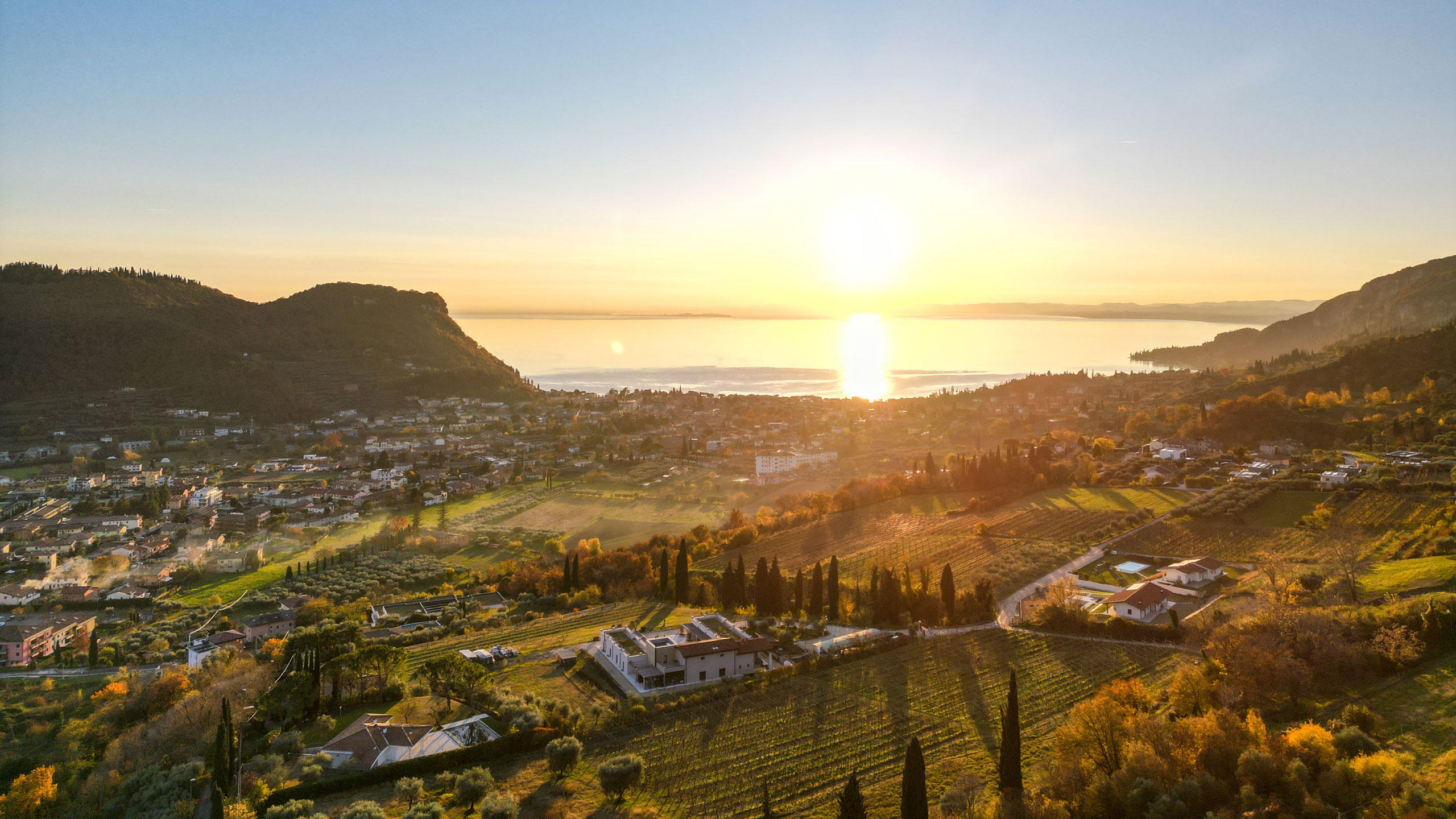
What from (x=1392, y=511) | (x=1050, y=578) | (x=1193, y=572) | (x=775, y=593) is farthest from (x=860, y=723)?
(x=1392, y=511)

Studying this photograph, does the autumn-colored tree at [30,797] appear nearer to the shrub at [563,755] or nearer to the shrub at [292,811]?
the shrub at [292,811]

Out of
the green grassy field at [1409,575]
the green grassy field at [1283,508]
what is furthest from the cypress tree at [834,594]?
the green grassy field at [1283,508]

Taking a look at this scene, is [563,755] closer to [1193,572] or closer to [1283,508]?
[1193,572]

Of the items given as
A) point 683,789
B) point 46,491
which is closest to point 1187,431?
point 683,789

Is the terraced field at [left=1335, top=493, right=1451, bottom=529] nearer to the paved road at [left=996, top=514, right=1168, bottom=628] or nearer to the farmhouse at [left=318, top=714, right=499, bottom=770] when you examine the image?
the paved road at [left=996, top=514, right=1168, bottom=628]

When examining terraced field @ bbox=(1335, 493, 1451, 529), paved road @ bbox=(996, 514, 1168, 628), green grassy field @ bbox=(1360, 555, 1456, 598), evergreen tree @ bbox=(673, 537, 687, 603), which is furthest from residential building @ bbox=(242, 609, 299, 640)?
terraced field @ bbox=(1335, 493, 1451, 529)
